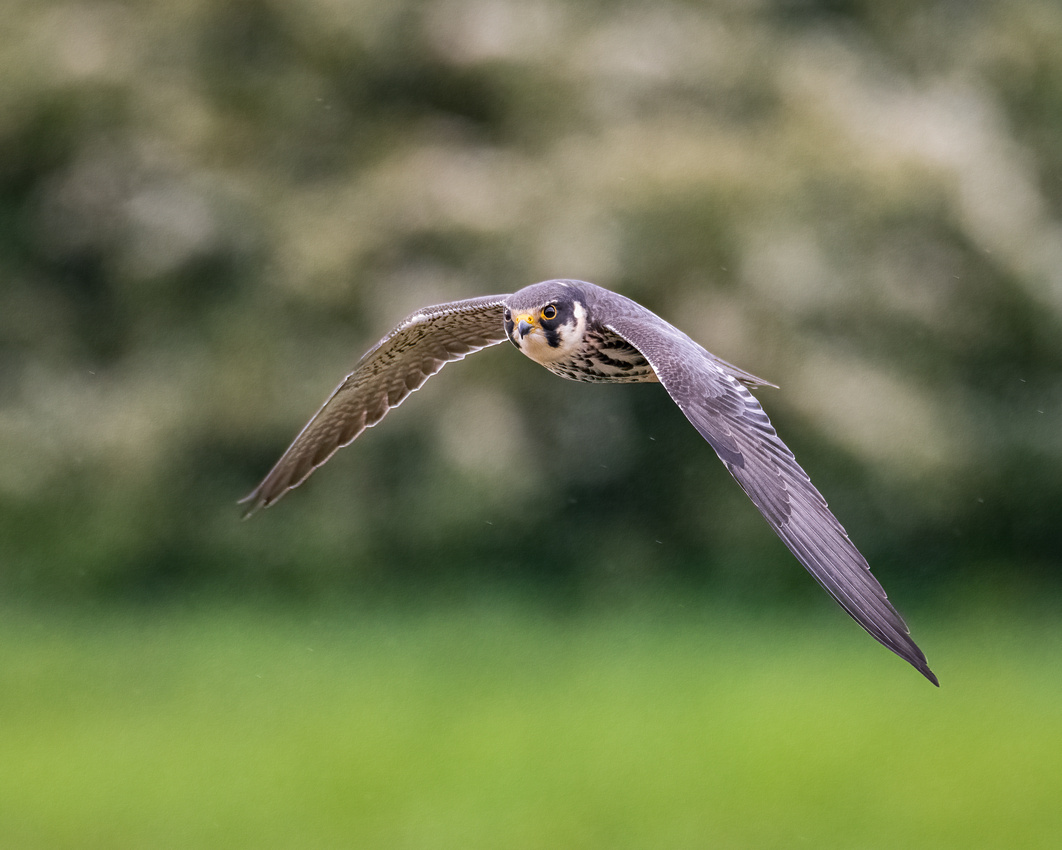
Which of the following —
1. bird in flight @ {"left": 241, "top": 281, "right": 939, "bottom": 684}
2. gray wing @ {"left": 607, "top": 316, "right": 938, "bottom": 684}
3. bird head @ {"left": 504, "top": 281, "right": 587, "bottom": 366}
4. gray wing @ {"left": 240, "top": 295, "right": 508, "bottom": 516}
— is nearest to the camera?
gray wing @ {"left": 607, "top": 316, "right": 938, "bottom": 684}

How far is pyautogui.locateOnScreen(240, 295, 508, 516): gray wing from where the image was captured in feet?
10.9

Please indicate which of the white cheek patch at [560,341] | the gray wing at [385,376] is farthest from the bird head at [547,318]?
the gray wing at [385,376]

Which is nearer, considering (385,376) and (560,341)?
(560,341)

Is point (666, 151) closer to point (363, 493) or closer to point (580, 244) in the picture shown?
point (580, 244)

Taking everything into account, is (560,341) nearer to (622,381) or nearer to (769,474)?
(622,381)

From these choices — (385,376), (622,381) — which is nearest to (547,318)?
(622,381)

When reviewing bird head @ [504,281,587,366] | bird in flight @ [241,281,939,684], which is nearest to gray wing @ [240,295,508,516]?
bird in flight @ [241,281,939,684]

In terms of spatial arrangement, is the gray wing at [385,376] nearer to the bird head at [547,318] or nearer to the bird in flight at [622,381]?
the bird in flight at [622,381]

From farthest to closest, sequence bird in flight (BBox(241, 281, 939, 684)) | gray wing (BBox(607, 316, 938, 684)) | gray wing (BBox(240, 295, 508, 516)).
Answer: gray wing (BBox(240, 295, 508, 516)) < bird in flight (BBox(241, 281, 939, 684)) < gray wing (BBox(607, 316, 938, 684))

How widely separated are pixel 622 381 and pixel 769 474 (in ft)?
2.67

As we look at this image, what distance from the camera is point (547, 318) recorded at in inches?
115

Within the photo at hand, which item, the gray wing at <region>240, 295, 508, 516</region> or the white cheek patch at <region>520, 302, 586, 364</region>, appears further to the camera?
the gray wing at <region>240, 295, 508, 516</region>

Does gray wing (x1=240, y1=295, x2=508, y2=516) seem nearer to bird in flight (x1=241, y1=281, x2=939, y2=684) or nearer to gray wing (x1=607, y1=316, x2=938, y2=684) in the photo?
bird in flight (x1=241, y1=281, x2=939, y2=684)

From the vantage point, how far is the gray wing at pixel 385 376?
332cm
